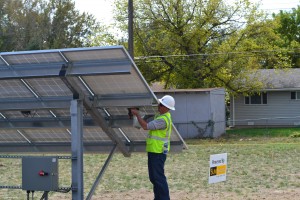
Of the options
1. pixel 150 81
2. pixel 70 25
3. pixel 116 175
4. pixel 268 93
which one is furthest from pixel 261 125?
pixel 116 175

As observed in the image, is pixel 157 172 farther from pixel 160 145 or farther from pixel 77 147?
pixel 77 147

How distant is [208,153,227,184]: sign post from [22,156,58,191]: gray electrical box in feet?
9.80

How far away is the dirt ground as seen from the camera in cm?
1175

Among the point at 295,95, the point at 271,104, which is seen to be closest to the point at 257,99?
the point at 271,104

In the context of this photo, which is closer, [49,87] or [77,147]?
[77,147]

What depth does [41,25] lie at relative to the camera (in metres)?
52.6

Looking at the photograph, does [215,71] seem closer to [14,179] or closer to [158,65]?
[158,65]

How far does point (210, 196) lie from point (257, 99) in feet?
104

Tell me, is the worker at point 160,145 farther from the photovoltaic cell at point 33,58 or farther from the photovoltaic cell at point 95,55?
the photovoltaic cell at point 33,58

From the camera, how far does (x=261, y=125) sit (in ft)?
135

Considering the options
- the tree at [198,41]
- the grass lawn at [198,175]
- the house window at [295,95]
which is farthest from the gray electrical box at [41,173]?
the house window at [295,95]

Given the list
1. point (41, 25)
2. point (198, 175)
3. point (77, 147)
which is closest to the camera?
point (77, 147)

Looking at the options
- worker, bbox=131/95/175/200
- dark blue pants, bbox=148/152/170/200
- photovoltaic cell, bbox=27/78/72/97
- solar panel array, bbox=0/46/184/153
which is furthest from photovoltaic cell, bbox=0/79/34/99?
dark blue pants, bbox=148/152/170/200

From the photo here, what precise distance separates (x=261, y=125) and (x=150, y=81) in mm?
8220
